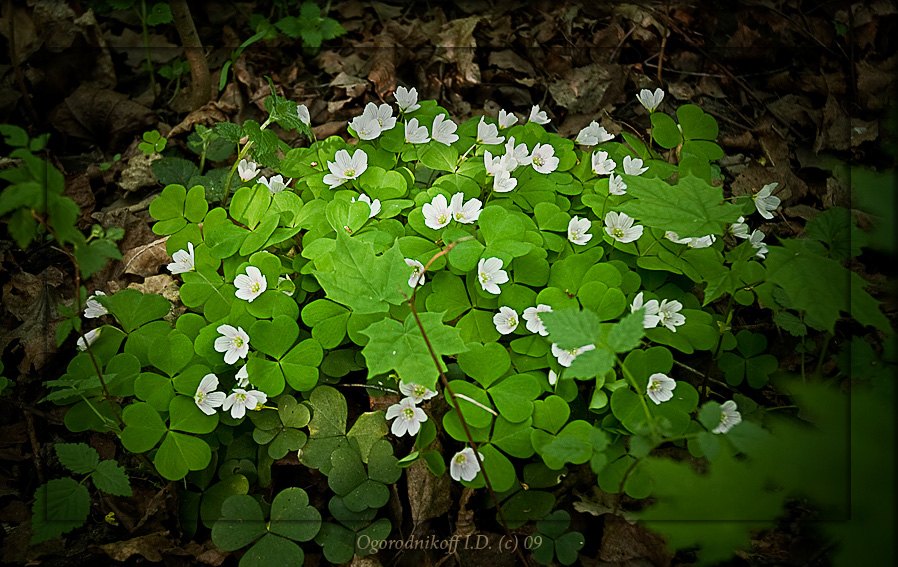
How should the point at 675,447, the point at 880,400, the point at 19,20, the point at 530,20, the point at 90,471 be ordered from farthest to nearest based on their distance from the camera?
1. the point at 530,20
2. the point at 19,20
3. the point at 675,447
4. the point at 90,471
5. the point at 880,400

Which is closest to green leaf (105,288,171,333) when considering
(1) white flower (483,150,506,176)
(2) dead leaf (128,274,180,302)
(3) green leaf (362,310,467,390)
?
(2) dead leaf (128,274,180,302)

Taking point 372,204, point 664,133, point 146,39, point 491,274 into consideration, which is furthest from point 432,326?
point 146,39

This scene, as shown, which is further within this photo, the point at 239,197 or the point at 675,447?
the point at 239,197

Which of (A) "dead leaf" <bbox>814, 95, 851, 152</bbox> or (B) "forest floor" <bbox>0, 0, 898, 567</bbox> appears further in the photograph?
(A) "dead leaf" <bbox>814, 95, 851, 152</bbox>

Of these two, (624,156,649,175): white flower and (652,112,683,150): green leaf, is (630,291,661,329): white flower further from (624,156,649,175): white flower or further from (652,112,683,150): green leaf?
(652,112,683,150): green leaf

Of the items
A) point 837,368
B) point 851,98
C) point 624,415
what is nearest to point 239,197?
point 624,415

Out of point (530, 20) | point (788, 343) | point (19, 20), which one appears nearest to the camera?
point (788, 343)

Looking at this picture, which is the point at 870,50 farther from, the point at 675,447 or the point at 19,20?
the point at 19,20
